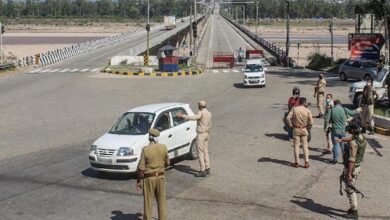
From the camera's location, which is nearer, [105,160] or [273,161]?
[105,160]

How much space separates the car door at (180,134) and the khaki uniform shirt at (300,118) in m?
A: 2.65

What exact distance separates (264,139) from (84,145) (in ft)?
18.0

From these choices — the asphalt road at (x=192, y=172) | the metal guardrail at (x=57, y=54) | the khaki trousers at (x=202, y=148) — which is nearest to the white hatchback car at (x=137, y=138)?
the asphalt road at (x=192, y=172)

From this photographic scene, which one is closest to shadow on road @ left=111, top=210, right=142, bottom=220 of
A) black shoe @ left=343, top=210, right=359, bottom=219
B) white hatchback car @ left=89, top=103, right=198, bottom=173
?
white hatchback car @ left=89, top=103, right=198, bottom=173

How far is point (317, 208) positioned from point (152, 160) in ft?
11.4

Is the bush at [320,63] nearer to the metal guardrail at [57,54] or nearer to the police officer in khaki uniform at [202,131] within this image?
the metal guardrail at [57,54]

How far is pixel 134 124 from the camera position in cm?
1461

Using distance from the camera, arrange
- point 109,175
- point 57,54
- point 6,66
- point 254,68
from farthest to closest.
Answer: point 57,54 < point 6,66 < point 254,68 < point 109,175

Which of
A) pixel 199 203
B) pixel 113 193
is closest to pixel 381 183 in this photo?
pixel 199 203

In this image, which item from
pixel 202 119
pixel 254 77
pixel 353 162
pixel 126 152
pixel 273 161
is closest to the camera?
pixel 353 162

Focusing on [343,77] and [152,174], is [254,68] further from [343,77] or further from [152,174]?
[152,174]

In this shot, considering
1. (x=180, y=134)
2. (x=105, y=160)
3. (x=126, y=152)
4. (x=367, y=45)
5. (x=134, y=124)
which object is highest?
(x=367, y=45)

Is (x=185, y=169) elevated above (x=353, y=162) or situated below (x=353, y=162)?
below

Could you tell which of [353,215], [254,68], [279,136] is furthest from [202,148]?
[254,68]
